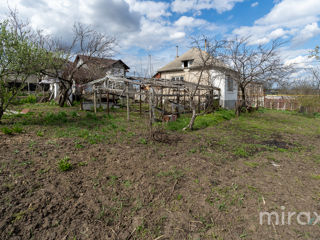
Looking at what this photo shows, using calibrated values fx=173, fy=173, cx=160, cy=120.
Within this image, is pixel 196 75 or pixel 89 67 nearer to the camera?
pixel 89 67

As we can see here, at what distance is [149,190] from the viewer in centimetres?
338

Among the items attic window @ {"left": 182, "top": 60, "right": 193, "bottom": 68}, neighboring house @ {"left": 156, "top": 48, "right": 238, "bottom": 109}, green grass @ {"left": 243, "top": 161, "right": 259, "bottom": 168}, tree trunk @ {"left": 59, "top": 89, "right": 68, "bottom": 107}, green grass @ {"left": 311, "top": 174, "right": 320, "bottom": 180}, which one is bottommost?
green grass @ {"left": 311, "top": 174, "right": 320, "bottom": 180}

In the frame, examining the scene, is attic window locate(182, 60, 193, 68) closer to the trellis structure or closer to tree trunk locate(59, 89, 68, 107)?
the trellis structure

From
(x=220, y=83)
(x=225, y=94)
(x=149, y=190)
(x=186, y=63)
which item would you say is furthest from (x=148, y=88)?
(x=149, y=190)

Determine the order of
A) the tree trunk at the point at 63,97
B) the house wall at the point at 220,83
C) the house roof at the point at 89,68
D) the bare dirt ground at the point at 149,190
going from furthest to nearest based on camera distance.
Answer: the house wall at the point at 220,83
the house roof at the point at 89,68
the tree trunk at the point at 63,97
the bare dirt ground at the point at 149,190

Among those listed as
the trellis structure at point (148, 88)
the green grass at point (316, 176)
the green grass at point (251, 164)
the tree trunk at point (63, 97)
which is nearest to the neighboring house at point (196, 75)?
the trellis structure at point (148, 88)

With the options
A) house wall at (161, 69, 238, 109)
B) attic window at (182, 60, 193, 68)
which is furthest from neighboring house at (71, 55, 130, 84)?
attic window at (182, 60, 193, 68)

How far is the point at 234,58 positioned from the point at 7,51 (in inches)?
546

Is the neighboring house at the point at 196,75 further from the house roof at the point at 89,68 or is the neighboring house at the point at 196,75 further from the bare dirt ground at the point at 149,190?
the bare dirt ground at the point at 149,190

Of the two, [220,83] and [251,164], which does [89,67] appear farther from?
[251,164]

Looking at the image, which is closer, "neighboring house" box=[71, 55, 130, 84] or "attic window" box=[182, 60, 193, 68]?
"neighboring house" box=[71, 55, 130, 84]

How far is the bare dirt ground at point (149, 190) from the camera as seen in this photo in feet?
7.99

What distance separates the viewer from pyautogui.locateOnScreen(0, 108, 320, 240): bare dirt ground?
244 centimetres

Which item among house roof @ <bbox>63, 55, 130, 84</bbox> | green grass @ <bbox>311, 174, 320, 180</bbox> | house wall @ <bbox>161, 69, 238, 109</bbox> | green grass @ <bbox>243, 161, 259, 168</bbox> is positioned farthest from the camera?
house wall @ <bbox>161, 69, 238, 109</bbox>
